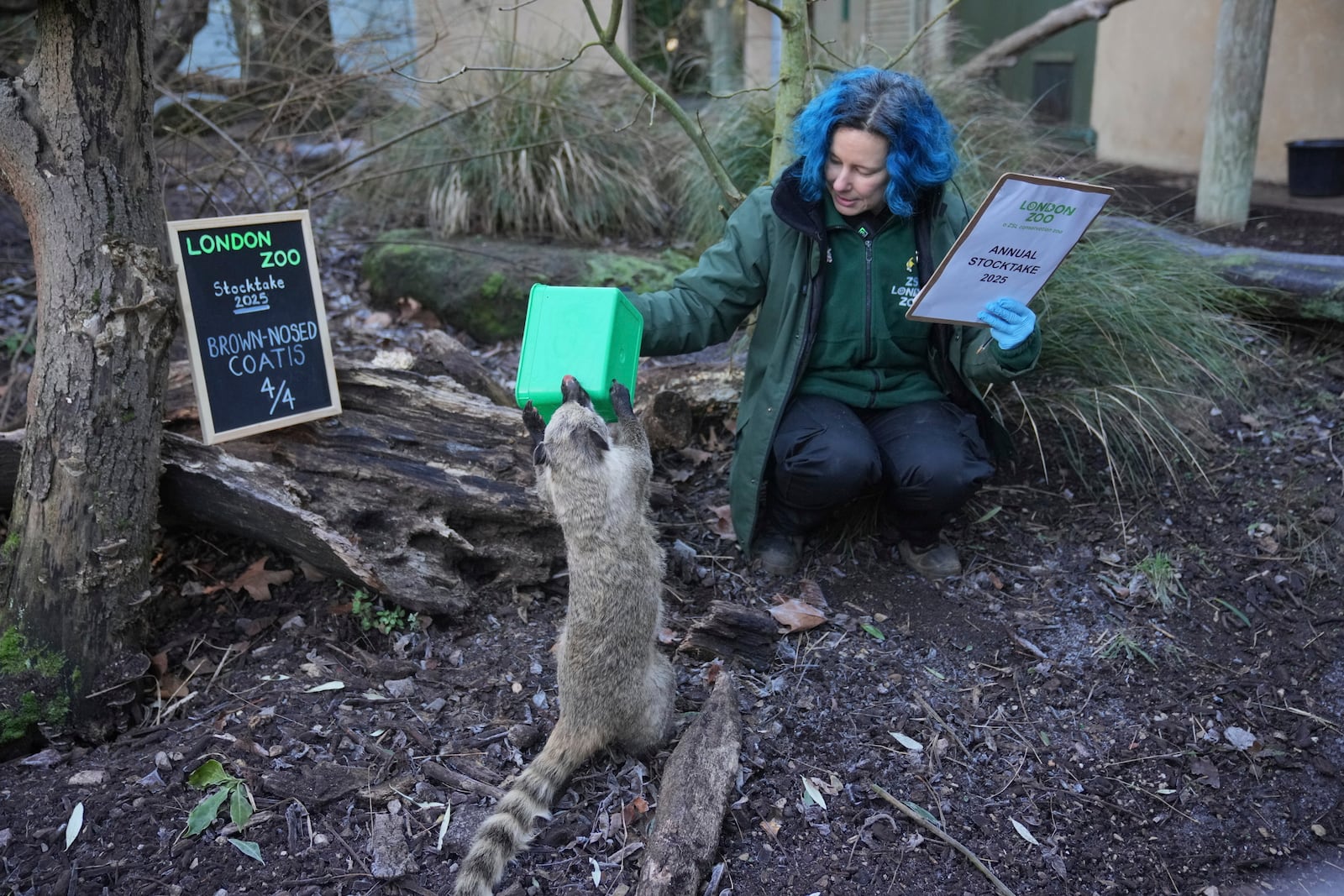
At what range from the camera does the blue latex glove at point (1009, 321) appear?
124 inches

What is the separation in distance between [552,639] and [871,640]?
121 cm

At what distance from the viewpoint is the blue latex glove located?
10.4 ft

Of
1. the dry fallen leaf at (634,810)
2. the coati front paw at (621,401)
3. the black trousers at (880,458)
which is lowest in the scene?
the dry fallen leaf at (634,810)

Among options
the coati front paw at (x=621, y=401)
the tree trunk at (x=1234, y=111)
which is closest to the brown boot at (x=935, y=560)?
the coati front paw at (x=621, y=401)

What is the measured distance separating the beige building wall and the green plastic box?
21.0 ft

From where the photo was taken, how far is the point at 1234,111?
6.32m

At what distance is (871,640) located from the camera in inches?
141

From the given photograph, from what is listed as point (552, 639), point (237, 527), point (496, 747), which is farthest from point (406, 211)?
point (496, 747)

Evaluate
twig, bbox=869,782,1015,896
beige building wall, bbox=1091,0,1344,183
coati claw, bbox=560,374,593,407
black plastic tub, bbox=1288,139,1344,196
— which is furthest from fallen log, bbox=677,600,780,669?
black plastic tub, bbox=1288,139,1344,196

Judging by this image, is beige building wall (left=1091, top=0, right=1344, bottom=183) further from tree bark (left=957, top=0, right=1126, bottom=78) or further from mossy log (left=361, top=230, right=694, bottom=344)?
mossy log (left=361, top=230, right=694, bottom=344)

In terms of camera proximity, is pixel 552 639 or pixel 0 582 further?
pixel 552 639

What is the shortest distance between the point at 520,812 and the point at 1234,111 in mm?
6479

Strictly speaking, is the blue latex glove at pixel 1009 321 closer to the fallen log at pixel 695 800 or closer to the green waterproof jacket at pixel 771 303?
the green waterproof jacket at pixel 771 303

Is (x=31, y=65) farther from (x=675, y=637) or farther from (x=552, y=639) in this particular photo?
(x=675, y=637)
